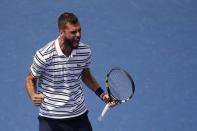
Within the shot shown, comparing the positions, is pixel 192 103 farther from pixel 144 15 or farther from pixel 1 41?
pixel 1 41

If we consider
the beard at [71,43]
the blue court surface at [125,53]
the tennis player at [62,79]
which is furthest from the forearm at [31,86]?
the blue court surface at [125,53]

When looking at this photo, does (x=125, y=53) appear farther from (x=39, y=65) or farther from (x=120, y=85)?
(x=39, y=65)

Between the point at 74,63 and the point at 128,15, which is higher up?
the point at 128,15

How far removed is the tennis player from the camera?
3840 millimetres

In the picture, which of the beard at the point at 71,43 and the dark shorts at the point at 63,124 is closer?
the beard at the point at 71,43

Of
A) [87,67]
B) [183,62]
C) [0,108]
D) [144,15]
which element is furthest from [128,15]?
[87,67]

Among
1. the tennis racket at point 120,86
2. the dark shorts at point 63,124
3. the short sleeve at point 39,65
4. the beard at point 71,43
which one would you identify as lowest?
the dark shorts at point 63,124

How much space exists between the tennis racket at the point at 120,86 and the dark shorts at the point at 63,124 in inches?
8.9

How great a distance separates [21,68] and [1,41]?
835mm

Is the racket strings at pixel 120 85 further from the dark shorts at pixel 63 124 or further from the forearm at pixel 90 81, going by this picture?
the dark shorts at pixel 63 124

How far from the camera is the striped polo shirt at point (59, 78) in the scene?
3.89 metres

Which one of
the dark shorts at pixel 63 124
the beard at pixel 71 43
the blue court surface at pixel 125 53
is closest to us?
the beard at pixel 71 43

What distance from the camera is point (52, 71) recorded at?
3.92m

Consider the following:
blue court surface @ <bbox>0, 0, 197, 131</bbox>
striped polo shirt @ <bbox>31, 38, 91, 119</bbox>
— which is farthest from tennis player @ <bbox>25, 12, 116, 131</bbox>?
blue court surface @ <bbox>0, 0, 197, 131</bbox>
